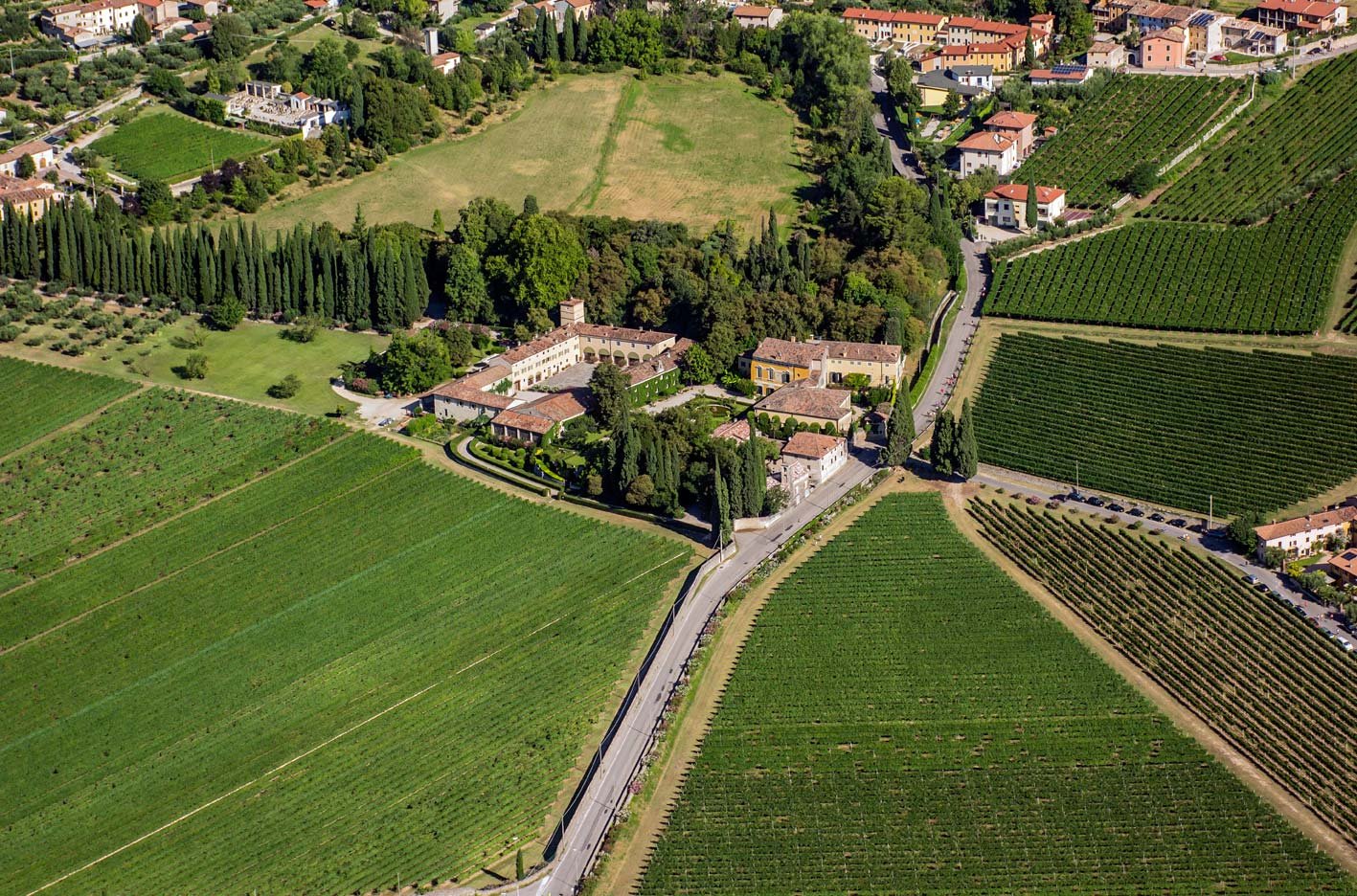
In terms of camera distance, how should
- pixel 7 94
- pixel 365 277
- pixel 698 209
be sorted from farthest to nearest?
pixel 7 94, pixel 698 209, pixel 365 277

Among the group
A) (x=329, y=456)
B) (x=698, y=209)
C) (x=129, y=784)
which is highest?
(x=698, y=209)

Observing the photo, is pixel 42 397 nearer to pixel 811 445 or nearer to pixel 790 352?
pixel 790 352

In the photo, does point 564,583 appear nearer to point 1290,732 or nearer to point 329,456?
point 329,456

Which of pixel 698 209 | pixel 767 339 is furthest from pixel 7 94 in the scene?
pixel 767 339

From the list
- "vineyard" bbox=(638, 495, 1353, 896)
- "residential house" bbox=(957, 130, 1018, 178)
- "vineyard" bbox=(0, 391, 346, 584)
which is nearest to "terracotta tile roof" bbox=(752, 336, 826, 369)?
"vineyard" bbox=(638, 495, 1353, 896)

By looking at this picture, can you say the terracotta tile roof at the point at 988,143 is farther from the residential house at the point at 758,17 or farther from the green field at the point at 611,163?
the residential house at the point at 758,17

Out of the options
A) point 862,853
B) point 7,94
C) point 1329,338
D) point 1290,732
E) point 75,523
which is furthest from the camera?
point 7,94

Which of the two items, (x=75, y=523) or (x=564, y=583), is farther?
(x=75, y=523)
